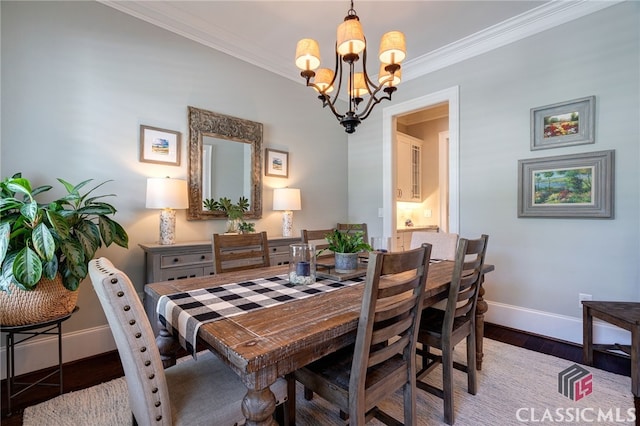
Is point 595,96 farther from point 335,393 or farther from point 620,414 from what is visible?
point 335,393

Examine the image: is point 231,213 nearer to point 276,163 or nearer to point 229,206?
point 229,206

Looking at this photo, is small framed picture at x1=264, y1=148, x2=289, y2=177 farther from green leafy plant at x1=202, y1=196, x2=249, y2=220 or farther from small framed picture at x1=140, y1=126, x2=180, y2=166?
small framed picture at x1=140, y1=126, x2=180, y2=166

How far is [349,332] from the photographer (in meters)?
1.09

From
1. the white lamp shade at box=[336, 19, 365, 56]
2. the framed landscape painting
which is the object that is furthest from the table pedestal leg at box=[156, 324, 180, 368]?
the framed landscape painting

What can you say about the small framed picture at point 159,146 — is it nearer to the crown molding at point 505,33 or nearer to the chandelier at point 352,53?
the chandelier at point 352,53

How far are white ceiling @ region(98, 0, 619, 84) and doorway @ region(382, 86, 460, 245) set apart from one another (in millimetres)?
450

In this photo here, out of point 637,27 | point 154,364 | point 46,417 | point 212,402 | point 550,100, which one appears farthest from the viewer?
point 550,100

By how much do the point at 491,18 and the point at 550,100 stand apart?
0.97 meters

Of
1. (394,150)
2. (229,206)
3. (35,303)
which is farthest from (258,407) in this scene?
(394,150)

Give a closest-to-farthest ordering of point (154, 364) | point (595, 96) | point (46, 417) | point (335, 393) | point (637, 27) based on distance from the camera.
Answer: point (154, 364), point (335, 393), point (46, 417), point (637, 27), point (595, 96)

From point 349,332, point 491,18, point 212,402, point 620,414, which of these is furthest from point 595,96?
point 212,402

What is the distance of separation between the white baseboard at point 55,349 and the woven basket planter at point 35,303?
0.58m

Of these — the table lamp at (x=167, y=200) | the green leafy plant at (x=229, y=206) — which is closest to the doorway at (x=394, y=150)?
the green leafy plant at (x=229, y=206)

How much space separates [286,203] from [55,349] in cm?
225
